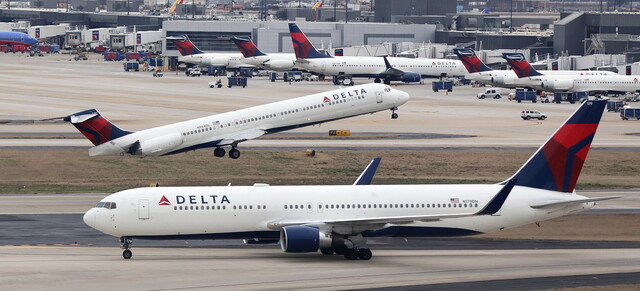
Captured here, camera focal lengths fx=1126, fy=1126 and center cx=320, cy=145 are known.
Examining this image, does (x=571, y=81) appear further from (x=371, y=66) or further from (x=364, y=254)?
(x=364, y=254)

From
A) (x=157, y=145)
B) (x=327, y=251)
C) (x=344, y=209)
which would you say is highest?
(x=157, y=145)

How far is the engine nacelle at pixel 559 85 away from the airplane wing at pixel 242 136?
263 ft

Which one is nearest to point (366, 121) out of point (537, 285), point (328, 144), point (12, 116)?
point (328, 144)

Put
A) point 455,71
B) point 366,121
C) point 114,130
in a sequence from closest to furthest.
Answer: point 114,130 → point 366,121 → point 455,71

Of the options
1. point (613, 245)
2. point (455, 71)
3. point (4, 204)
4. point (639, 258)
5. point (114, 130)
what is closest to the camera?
point (639, 258)

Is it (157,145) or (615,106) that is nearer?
(157,145)

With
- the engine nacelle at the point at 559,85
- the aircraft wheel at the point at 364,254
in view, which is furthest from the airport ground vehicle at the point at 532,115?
the aircraft wheel at the point at 364,254

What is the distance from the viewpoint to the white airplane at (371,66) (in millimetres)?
186000

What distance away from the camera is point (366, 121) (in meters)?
128

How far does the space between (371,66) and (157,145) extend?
4083 inches

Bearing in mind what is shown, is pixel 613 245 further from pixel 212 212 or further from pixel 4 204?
pixel 4 204

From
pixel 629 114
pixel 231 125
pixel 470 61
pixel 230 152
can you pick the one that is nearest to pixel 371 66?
pixel 470 61

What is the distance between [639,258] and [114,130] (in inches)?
1721

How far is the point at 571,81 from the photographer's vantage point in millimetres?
164875
